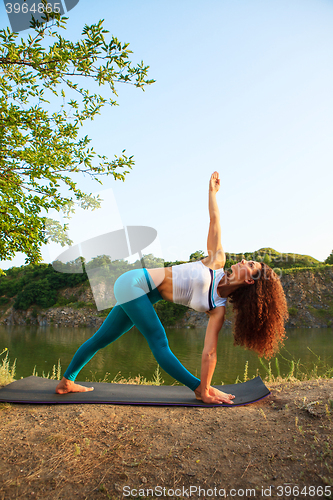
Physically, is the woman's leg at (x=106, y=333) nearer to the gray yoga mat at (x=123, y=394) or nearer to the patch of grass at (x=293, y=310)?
the gray yoga mat at (x=123, y=394)

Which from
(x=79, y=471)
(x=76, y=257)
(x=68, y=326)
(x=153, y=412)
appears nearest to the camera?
(x=79, y=471)

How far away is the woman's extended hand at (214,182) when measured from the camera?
9.73 feet

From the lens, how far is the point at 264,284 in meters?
2.96

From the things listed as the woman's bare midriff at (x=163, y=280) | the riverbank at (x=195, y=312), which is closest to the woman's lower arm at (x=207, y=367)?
the woman's bare midriff at (x=163, y=280)

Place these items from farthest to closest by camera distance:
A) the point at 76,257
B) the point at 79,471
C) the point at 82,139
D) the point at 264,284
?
the point at 82,139 → the point at 76,257 → the point at 264,284 → the point at 79,471

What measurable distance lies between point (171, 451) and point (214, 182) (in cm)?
227

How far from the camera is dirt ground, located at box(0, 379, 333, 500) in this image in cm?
165

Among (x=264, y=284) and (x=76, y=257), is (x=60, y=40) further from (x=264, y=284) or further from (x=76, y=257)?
(x=264, y=284)

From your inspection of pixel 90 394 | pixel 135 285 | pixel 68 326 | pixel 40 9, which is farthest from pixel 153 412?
pixel 68 326

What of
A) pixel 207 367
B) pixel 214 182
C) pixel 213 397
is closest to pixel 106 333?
pixel 207 367

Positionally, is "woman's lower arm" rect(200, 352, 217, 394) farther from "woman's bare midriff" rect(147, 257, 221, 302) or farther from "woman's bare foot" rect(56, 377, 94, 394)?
"woman's bare foot" rect(56, 377, 94, 394)

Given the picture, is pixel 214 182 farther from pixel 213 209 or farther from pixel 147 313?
pixel 147 313

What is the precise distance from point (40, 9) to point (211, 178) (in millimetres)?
2352

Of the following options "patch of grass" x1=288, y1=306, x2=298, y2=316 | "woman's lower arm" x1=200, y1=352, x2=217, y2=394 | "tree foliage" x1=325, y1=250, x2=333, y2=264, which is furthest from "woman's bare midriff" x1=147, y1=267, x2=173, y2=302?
"tree foliage" x1=325, y1=250, x2=333, y2=264
